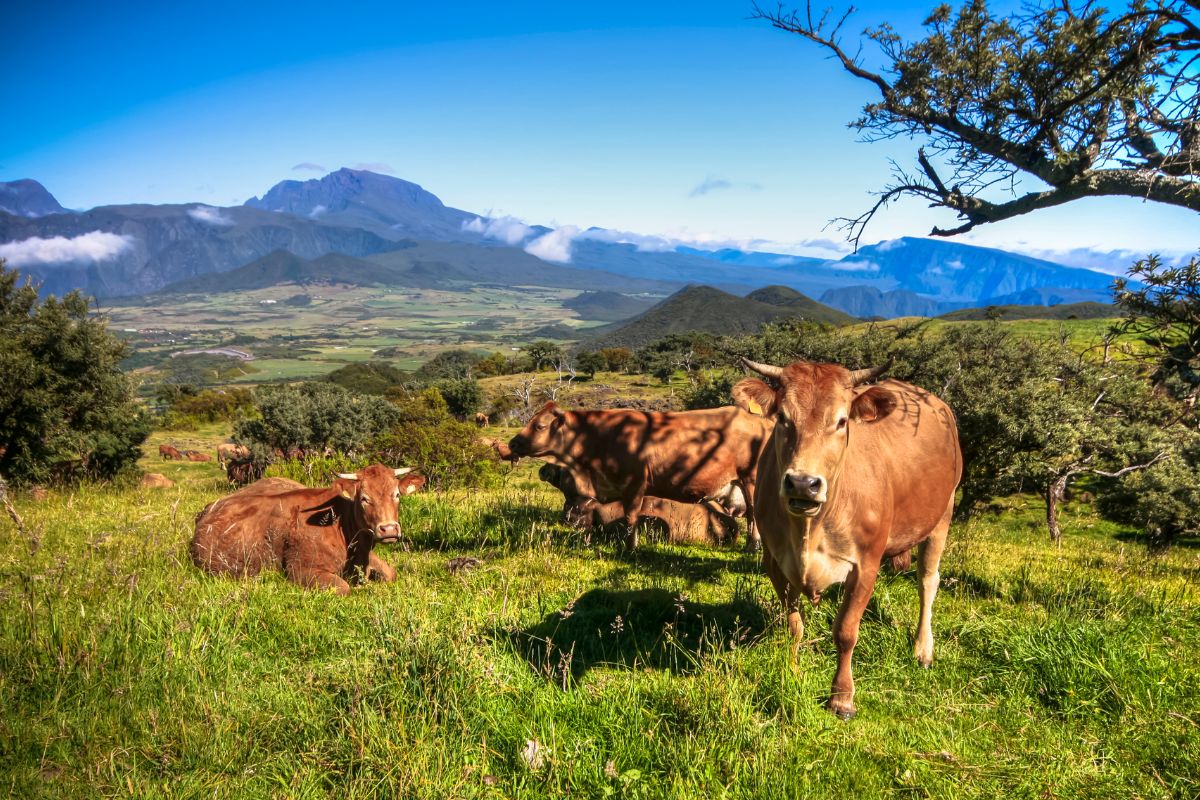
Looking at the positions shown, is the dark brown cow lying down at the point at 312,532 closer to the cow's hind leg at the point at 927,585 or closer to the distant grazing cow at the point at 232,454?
the cow's hind leg at the point at 927,585

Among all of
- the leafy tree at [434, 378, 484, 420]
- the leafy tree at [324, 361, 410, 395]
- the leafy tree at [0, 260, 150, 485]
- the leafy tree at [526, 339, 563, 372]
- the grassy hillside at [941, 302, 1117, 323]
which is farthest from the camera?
the grassy hillside at [941, 302, 1117, 323]

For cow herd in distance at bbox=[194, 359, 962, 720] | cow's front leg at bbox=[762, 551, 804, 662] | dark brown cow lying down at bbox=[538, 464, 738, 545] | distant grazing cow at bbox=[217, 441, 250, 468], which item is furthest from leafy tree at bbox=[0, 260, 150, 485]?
cow's front leg at bbox=[762, 551, 804, 662]

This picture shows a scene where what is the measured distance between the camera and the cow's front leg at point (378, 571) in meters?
7.42

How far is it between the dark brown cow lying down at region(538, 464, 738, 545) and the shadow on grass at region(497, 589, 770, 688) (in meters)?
3.53

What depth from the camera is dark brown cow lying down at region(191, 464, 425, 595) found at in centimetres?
705

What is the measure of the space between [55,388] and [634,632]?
22.0 metres

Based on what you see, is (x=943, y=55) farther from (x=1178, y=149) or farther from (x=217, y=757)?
(x=217, y=757)

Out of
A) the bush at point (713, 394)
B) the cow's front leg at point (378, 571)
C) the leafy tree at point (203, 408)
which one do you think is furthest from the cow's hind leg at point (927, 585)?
the leafy tree at point (203, 408)

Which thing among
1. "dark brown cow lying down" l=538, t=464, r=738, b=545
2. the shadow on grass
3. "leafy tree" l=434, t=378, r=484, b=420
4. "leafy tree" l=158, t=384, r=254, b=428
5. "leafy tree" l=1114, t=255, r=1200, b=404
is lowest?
"leafy tree" l=158, t=384, r=254, b=428

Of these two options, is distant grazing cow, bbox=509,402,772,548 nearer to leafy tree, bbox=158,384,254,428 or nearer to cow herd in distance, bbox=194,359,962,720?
cow herd in distance, bbox=194,359,962,720

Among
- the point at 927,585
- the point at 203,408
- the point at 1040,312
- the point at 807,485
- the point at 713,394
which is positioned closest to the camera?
the point at 807,485

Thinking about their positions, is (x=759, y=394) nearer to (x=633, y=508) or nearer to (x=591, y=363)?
(x=633, y=508)

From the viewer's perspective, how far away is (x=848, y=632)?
460 centimetres

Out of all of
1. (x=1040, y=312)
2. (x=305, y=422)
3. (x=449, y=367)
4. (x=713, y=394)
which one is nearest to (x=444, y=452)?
(x=305, y=422)
